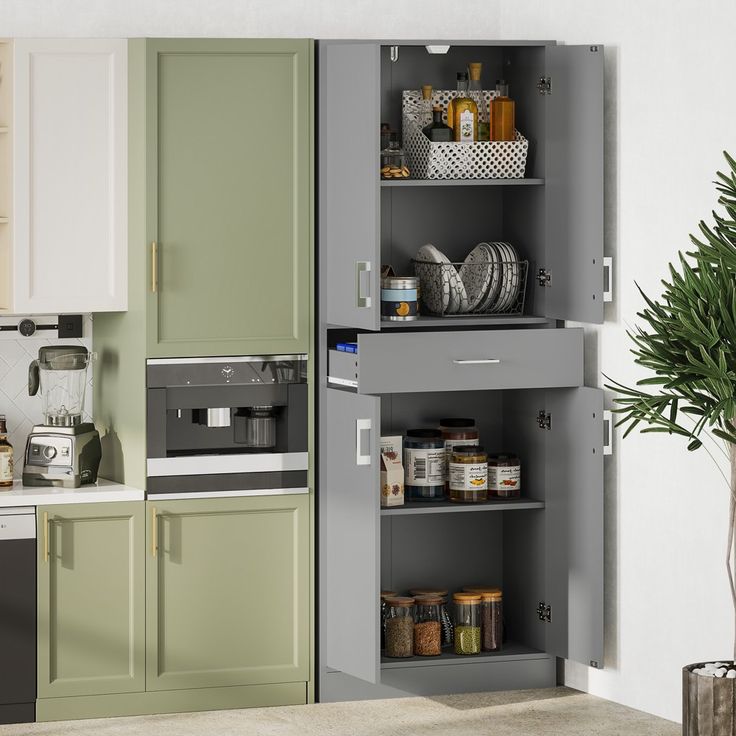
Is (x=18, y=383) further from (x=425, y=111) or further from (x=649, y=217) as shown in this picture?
(x=649, y=217)

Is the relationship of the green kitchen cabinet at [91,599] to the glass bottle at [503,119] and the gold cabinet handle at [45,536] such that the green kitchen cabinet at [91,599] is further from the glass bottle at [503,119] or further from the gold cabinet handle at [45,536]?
the glass bottle at [503,119]

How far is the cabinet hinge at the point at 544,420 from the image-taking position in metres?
4.48

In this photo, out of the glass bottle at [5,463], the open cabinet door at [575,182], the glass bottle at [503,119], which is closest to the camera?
the open cabinet door at [575,182]

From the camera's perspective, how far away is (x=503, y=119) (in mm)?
4410

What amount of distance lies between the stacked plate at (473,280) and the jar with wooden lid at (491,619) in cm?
93

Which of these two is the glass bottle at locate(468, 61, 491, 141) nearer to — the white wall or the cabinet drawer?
the white wall

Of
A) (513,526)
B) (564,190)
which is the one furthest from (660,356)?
(513,526)

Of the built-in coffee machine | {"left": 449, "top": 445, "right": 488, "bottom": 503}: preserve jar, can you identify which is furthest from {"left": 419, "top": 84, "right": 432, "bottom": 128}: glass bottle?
{"left": 449, "top": 445, "right": 488, "bottom": 503}: preserve jar

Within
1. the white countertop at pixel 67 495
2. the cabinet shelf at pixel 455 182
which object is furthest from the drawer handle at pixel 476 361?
the white countertop at pixel 67 495

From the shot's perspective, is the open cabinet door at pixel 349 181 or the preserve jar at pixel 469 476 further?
the preserve jar at pixel 469 476

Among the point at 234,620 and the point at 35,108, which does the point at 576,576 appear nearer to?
the point at 234,620

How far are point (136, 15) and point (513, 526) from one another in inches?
82.8

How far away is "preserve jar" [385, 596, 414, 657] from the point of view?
4.46m

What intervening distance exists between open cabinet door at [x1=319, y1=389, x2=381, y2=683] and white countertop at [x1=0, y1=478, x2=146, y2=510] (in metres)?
0.59
